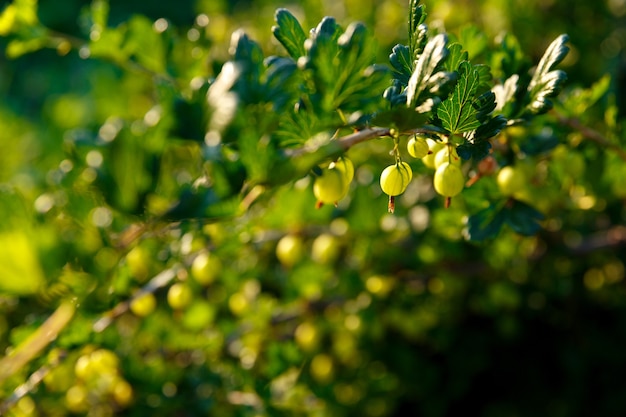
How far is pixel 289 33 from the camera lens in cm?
66

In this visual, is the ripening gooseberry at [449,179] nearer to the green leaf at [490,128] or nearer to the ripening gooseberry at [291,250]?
the green leaf at [490,128]

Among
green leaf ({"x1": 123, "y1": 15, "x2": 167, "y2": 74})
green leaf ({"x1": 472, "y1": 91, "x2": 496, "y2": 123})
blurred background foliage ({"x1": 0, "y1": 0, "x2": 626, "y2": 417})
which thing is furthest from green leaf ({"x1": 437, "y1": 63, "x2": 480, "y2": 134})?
green leaf ({"x1": 123, "y1": 15, "x2": 167, "y2": 74})

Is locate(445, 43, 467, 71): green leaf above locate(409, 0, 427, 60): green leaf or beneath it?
beneath

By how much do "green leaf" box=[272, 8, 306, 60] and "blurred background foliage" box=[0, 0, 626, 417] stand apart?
22 cm

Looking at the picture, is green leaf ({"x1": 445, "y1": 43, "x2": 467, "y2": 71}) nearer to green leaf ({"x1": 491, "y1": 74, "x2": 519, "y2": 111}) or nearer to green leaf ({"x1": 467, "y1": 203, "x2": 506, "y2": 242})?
green leaf ({"x1": 491, "y1": 74, "x2": 519, "y2": 111})

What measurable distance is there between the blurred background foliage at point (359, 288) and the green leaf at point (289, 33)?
0.22 meters

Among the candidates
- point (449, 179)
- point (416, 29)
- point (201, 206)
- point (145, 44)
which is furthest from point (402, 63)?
point (145, 44)

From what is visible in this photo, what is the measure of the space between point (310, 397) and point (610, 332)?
916 millimetres

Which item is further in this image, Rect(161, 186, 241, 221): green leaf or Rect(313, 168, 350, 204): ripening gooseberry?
Rect(313, 168, 350, 204): ripening gooseberry

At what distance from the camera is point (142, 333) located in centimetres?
150

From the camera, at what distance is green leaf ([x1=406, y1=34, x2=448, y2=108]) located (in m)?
0.55

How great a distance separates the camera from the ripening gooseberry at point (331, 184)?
0.69 metres

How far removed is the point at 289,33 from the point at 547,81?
304 mm

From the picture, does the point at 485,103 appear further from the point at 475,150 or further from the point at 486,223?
the point at 486,223
